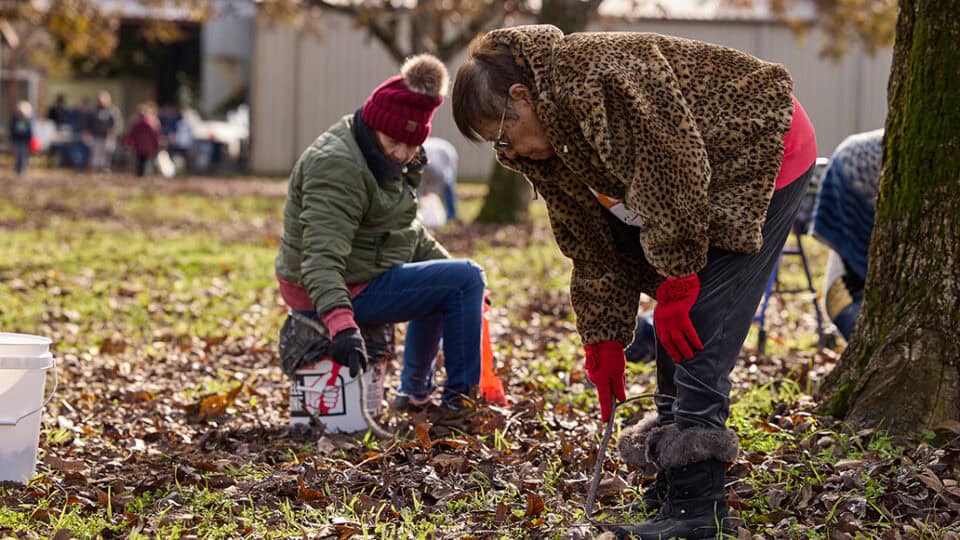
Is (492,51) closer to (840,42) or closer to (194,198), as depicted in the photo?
(194,198)

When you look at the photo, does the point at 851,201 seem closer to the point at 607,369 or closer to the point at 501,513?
the point at 607,369

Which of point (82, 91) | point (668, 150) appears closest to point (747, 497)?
point (668, 150)

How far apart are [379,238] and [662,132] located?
7.40 ft

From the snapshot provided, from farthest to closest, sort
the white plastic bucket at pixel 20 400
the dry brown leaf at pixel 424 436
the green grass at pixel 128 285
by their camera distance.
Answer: the green grass at pixel 128 285 → the dry brown leaf at pixel 424 436 → the white plastic bucket at pixel 20 400

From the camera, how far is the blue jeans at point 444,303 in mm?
5281

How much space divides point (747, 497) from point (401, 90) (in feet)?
7.09

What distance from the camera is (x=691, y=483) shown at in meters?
3.71

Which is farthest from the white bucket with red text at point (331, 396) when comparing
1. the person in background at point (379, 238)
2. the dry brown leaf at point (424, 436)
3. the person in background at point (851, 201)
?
the person in background at point (851, 201)

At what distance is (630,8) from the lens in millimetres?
20750

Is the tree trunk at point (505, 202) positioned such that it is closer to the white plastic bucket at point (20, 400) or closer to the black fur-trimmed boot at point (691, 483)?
the white plastic bucket at point (20, 400)

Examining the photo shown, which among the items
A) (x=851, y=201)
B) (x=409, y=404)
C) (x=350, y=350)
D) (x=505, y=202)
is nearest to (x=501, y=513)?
(x=350, y=350)

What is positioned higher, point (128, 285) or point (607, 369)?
point (607, 369)

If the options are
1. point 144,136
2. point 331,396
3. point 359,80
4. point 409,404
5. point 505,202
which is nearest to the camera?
point 331,396

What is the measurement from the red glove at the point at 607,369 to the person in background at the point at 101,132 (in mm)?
25485
